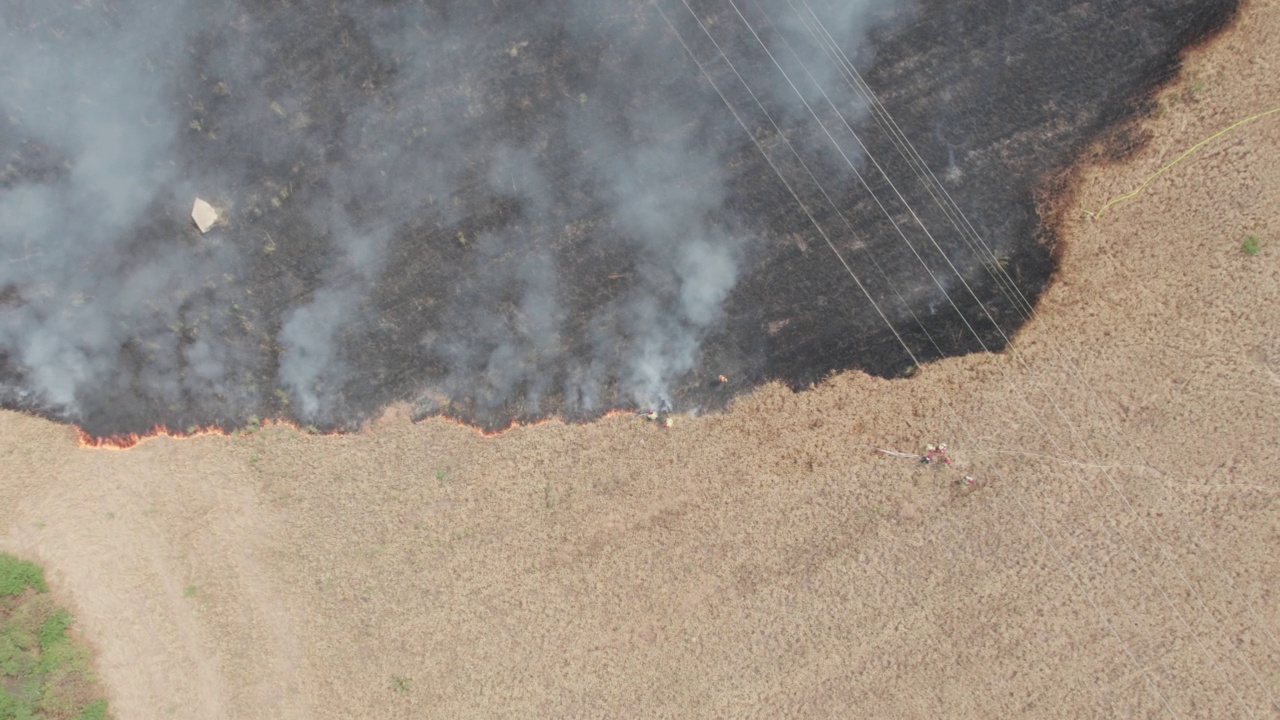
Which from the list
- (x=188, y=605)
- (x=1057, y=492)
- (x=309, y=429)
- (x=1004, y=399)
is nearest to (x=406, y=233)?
(x=309, y=429)

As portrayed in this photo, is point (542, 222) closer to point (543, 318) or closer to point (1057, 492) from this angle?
point (543, 318)

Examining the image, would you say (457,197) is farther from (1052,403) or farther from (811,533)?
(1052,403)

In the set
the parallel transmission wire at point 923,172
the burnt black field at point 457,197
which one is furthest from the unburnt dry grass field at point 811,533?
the burnt black field at point 457,197

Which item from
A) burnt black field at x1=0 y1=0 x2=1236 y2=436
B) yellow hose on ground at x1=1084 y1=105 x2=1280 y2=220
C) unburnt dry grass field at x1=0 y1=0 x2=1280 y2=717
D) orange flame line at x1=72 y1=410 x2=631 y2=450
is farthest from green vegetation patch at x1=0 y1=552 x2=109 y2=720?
yellow hose on ground at x1=1084 y1=105 x2=1280 y2=220

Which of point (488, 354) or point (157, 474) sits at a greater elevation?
point (488, 354)

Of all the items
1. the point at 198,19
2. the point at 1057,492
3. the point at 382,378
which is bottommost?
the point at 1057,492

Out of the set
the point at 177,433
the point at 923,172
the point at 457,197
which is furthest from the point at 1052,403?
the point at 177,433

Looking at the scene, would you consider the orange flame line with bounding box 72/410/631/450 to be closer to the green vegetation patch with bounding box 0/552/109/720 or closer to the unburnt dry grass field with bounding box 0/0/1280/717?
the unburnt dry grass field with bounding box 0/0/1280/717
